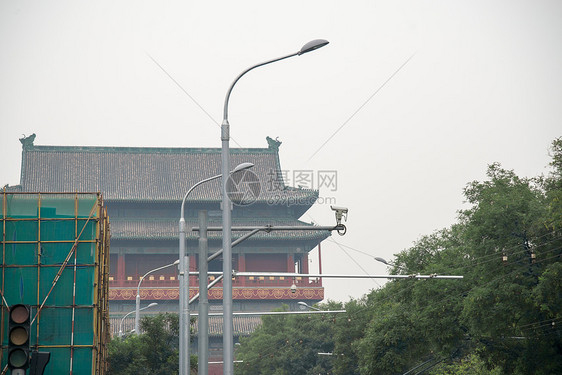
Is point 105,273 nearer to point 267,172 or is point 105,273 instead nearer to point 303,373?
point 303,373

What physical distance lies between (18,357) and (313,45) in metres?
7.13

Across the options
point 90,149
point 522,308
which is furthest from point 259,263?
point 522,308

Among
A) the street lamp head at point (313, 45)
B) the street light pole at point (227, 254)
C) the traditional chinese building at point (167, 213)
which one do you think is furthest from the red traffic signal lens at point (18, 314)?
the traditional chinese building at point (167, 213)

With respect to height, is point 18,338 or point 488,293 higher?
point 488,293

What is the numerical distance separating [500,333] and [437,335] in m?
3.52

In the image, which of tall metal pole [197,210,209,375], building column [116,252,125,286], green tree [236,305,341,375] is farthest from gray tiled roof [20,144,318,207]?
tall metal pole [197,210,209,375]

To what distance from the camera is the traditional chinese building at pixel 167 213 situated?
6912 centimetres

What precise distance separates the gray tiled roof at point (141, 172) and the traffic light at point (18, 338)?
58694 millimetres

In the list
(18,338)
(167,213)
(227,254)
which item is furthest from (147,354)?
(167,213)

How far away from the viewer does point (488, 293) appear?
29484 millimetres

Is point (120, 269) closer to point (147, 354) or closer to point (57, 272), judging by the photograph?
point (147, 354)

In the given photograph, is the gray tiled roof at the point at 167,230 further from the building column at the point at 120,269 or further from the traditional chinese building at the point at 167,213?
the building column at the point at 120,269

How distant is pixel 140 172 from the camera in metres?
74.3

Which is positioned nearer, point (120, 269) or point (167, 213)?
point (120, 269)
